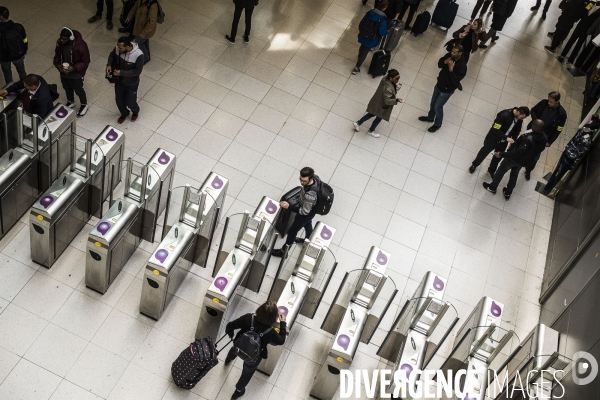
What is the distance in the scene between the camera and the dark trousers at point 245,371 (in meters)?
5.91

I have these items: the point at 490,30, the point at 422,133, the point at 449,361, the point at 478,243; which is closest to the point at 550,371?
the point at 449,361

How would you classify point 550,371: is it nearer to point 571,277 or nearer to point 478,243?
point 571,277

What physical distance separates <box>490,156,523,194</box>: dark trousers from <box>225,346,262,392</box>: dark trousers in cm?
460

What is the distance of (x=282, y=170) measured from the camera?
860 centimetres

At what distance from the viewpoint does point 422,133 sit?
9.79 metres

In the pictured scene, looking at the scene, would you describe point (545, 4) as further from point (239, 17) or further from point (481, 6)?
point (239, 17)

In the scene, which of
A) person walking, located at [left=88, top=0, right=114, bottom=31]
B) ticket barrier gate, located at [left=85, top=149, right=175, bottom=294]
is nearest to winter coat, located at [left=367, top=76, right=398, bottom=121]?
ticket barrier gate, located at [left=85, top=149, right=175, bottom=294]

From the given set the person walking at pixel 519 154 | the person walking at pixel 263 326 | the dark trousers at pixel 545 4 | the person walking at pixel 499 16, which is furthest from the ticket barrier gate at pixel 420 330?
the dark trousers at pixel 545 4

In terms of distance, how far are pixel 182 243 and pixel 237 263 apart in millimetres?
566

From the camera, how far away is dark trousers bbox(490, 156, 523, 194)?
8.80m

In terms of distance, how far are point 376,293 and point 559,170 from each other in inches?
162

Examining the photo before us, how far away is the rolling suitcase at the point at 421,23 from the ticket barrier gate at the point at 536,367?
690 centimetres

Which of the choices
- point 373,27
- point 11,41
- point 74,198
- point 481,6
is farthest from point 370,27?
point 74,198

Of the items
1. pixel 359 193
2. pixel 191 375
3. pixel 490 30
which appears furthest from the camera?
pixel 490 30
